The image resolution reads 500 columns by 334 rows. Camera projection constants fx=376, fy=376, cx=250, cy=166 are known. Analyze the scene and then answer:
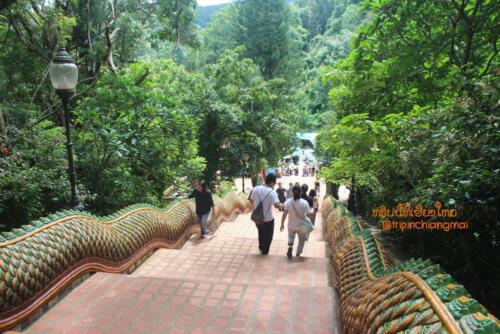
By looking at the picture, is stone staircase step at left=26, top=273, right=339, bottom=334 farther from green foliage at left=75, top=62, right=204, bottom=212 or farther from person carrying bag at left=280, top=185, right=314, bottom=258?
green foliage at left=75, top=62, right=204, bottom=212

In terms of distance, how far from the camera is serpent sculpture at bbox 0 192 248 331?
10.1ft

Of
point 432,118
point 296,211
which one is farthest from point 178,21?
point 432,118

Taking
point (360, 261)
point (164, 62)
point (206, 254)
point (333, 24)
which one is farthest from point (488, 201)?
point (333, 24)

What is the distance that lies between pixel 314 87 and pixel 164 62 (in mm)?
28121

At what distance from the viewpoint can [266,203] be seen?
555 cm

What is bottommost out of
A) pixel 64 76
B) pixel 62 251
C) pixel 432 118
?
pixel 62 251

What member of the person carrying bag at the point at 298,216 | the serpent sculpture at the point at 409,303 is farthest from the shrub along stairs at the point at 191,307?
the person carrying bag at the point at 298,216

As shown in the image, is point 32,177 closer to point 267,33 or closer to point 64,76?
point 64,76

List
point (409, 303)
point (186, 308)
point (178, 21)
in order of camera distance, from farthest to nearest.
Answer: point (178, 21)
point (186, 308)
point (409, 303)

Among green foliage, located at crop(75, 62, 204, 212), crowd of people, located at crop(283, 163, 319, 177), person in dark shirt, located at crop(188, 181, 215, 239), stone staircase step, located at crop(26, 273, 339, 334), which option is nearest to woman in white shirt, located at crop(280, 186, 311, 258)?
stone staircase step, located at crop(26, 273, 339, 334)

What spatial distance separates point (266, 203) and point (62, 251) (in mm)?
2814

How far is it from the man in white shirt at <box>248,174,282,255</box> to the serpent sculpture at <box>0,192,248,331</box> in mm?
1615

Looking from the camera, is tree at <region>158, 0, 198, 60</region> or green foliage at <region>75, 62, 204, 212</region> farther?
tree at <region>158, 0, 198, 60</region>

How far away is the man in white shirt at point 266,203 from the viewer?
18.2 ft
